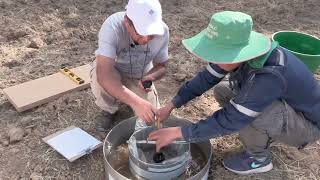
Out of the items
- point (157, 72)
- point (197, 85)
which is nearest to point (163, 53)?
point (157, 72)

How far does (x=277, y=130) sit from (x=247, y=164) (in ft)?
1.18

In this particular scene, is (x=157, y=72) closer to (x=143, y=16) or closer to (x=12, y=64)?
(x=143, y=16)

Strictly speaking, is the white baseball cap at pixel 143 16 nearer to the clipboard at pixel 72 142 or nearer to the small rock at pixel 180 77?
the clipboard at pixel 72 142

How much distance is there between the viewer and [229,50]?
2.13m

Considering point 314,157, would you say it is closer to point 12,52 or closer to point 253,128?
point 253,128

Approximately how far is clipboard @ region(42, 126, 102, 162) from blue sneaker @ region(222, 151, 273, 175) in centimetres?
91

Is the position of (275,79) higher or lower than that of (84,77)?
higher

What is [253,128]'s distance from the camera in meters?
2.56

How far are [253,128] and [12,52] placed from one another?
2560 mm

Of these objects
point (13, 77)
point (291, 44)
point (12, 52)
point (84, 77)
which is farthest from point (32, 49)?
point (291, 44)

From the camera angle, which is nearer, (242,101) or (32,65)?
(242,101)

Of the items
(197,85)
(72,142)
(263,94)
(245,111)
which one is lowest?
(72,142)

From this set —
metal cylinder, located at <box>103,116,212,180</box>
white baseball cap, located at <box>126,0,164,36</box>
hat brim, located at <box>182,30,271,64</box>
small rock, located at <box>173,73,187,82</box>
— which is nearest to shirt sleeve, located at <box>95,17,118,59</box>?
white baseball cap, located at <box>126,0,164,36</box>

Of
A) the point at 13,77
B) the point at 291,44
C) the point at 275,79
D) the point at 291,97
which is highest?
the point at 275,79
